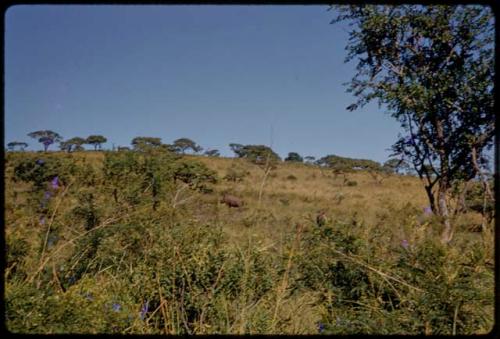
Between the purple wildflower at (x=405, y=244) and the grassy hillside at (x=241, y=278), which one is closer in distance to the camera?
the grassy hillside at (x=241, y=278)

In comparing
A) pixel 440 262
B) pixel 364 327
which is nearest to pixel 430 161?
pixel 440 262

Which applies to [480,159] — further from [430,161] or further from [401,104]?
[401,104]

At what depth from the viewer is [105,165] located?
8344 millimetres

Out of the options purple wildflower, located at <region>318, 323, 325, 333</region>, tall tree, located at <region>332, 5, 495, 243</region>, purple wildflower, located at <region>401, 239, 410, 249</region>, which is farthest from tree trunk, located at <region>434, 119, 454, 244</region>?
purple wildflower, located at <region>318, 323, 325, 333</region>

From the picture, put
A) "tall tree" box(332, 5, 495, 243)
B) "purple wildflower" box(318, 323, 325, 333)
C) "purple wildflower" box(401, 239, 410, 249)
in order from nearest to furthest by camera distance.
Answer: "purple wildflower" box(318, 323, 325, 333), "purple wildflower" box(401, 239, 410, 249), "tall tree" box(332, 5, 495, 243)

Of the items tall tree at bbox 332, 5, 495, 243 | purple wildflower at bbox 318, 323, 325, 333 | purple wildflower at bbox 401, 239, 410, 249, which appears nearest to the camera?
purple wildflower at bbox 318, 323, 325, 333

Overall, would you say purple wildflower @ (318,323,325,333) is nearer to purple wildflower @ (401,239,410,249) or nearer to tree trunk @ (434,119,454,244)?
purple wildflower @ (401,239,410,249)

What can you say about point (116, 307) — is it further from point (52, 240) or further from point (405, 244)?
point (405, 244)

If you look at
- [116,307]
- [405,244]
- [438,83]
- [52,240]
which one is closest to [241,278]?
[116,307]

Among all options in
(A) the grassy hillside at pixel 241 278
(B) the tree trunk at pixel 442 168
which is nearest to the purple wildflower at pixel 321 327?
(A) the grassy hillside at pixel 241 278

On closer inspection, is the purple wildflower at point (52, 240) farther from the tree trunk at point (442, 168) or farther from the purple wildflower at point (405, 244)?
the tree trunk at point (442, 168)

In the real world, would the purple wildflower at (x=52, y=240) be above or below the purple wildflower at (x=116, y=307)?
above

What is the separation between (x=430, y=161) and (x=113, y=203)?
5775 mm

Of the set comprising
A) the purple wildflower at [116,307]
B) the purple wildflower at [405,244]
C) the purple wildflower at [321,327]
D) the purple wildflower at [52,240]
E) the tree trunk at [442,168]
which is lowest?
the purple wildflower at [321,327]
